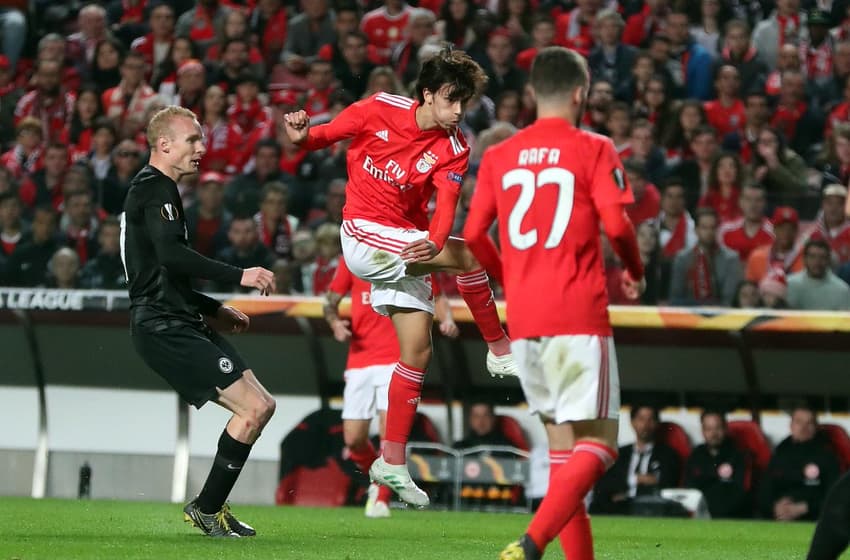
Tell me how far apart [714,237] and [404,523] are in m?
3.88

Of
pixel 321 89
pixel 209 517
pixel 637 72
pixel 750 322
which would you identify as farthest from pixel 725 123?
pixel 209 517

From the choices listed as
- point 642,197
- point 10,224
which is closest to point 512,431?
point 642,197

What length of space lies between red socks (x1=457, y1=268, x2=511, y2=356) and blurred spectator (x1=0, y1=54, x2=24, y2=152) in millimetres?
9492

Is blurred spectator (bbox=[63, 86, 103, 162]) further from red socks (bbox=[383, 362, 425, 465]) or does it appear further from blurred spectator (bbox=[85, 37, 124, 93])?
red socks (bbox=[383, 362, 425, 465])

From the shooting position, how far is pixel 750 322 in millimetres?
12148

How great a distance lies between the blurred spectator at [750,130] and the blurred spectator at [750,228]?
1136 millimetres

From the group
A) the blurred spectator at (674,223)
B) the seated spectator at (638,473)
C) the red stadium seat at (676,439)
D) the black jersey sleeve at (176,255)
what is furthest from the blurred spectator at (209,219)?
the black jersey sleeve at (176,255)

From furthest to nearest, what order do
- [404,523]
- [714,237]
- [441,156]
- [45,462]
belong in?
1. [45,462]
2. [714,237]
3. [404,523]
4. [441,156]

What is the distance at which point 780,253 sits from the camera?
1273 cm

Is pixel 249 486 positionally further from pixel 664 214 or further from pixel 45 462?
pixel 664 214

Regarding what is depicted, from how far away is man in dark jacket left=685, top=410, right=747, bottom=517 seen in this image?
40.5 ft

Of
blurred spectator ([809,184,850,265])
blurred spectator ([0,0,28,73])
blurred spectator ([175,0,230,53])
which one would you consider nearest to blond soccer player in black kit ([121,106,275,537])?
blurred spectator ([809,184,850,265])

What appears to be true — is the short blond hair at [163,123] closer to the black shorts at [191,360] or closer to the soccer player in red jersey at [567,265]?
the black shorts at [191,360]

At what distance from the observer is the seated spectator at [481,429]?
12875 mm
